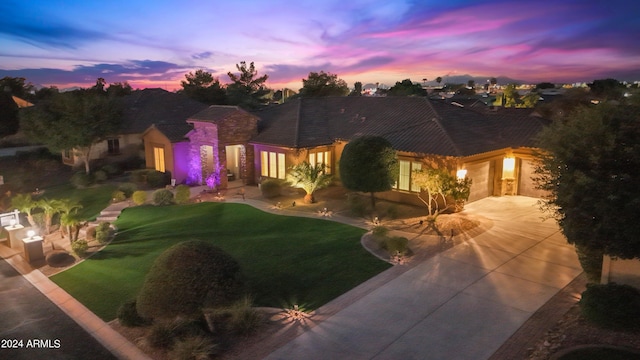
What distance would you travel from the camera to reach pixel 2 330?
36.4 feet

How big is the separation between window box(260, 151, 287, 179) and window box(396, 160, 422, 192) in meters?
6.82

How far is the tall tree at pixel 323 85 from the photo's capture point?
56.9 m

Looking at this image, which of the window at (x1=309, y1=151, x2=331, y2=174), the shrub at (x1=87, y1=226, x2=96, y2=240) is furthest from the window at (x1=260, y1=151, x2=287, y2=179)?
the shrub at (x1=87, y1=226, x2=96, y2=240)

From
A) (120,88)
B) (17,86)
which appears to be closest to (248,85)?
(120,88)

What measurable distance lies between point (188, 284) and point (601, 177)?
912 centimetres

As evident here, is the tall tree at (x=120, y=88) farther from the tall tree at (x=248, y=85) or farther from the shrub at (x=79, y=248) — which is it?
the shrub at (x=79, y=248)

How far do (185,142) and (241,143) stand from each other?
400cm

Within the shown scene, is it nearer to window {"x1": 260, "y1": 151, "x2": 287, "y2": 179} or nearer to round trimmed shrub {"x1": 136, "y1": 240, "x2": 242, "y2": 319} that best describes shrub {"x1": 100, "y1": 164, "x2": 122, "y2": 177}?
window {"x1": 260, "y1": 151, "x2": 287, "y2": 179}

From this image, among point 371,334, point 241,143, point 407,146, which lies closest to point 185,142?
point 241,143

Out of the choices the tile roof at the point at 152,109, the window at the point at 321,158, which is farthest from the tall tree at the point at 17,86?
the window at the point at 321,158

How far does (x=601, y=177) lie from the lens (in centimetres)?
995

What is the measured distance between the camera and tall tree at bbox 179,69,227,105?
162ft

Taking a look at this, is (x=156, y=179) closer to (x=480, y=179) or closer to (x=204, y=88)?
(x=480, y=179)

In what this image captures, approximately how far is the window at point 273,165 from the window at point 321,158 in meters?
1.60
